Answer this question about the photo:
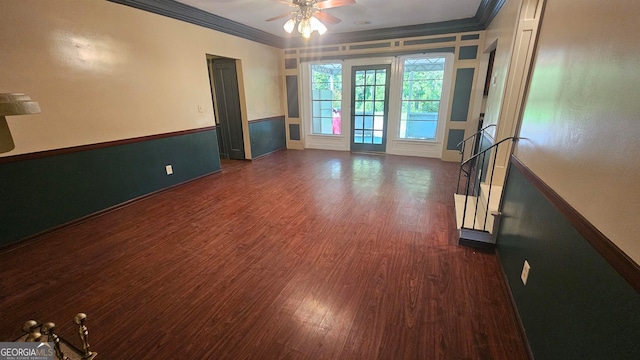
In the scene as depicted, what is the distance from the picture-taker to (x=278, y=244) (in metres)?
2.56

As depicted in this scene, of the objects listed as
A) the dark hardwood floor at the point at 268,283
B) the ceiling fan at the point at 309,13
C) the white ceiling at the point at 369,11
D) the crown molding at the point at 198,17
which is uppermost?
the white ceiling at the point at 369,11

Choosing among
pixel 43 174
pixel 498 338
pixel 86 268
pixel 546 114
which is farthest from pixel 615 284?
pixel 43 174

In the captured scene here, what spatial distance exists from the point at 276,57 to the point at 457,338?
6359mm

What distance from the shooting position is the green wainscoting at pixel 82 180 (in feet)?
8.30

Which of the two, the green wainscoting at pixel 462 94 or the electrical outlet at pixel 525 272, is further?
the green wainscoting at pixel 462 94

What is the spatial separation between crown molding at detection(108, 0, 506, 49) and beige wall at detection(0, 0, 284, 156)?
114mm

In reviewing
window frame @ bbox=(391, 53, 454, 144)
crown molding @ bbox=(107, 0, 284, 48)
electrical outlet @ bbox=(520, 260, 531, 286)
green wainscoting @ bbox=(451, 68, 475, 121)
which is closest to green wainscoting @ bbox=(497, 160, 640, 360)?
electrical outlet @ bbox=(520, 260, 531, 286)

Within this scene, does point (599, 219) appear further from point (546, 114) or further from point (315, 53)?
point (315, 53)

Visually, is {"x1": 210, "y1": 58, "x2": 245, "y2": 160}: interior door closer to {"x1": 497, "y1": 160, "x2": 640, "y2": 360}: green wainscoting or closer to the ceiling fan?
the ceiling fan

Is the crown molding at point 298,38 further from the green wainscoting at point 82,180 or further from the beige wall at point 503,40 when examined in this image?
the green wainscoting at point 82,180

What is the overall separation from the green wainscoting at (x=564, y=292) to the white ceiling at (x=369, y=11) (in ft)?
10.6

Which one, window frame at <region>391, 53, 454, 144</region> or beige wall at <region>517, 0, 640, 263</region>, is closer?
beige wall at <region>517, 0, 640, 263</region>

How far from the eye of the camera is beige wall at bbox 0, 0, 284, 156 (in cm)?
247

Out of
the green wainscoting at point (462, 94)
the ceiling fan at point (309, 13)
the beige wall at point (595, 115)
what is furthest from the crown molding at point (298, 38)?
the beige wall at point (595, 115)
